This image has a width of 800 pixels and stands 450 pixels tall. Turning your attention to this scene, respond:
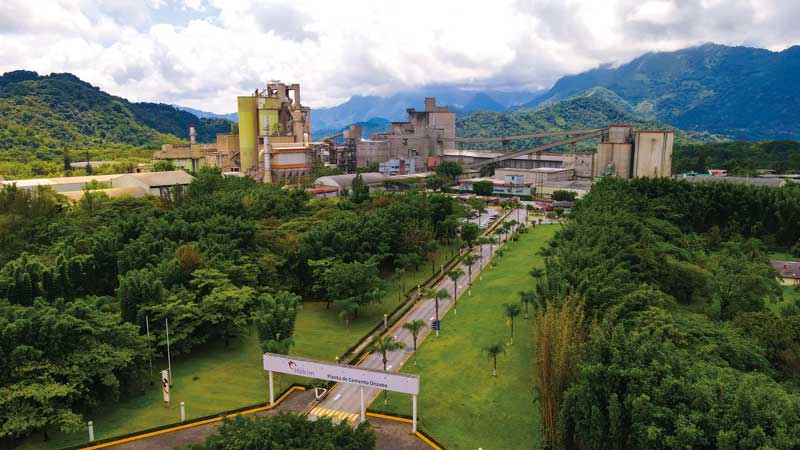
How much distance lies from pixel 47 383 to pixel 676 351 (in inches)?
1084

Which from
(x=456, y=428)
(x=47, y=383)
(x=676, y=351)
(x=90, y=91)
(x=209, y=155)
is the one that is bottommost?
(x=456, y=428)

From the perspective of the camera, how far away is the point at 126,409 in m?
28.3

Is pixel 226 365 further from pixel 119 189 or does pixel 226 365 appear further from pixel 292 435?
pixel 119 189

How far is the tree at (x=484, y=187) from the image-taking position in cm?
10344

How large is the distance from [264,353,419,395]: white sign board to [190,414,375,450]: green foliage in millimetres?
6729

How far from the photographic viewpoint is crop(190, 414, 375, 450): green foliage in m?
17.6

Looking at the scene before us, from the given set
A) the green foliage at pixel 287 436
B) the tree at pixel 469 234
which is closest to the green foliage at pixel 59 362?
the green foliage at pixel 287 436

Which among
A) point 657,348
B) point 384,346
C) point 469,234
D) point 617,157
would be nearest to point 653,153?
point 617,157

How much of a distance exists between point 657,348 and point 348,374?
45.1 ft

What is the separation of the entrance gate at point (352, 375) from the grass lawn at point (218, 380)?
2.98 meters

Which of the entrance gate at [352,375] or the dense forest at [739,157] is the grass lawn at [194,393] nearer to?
the entrance gate at [352,375]

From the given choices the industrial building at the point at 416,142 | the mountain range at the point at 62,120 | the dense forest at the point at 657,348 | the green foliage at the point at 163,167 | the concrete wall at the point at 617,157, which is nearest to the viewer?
the dense forest at the point at 657,348

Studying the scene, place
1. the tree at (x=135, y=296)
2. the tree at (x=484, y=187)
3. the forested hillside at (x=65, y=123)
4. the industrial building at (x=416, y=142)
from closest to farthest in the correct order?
1. the tree at (x=135, y=296)
2. the tree at (x=484, y=187)
3. the forested hillside at (x=65, y=123)
4. the industrial building at (x=416, y=142)

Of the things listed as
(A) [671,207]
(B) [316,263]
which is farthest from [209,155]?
(A) [671,207]
